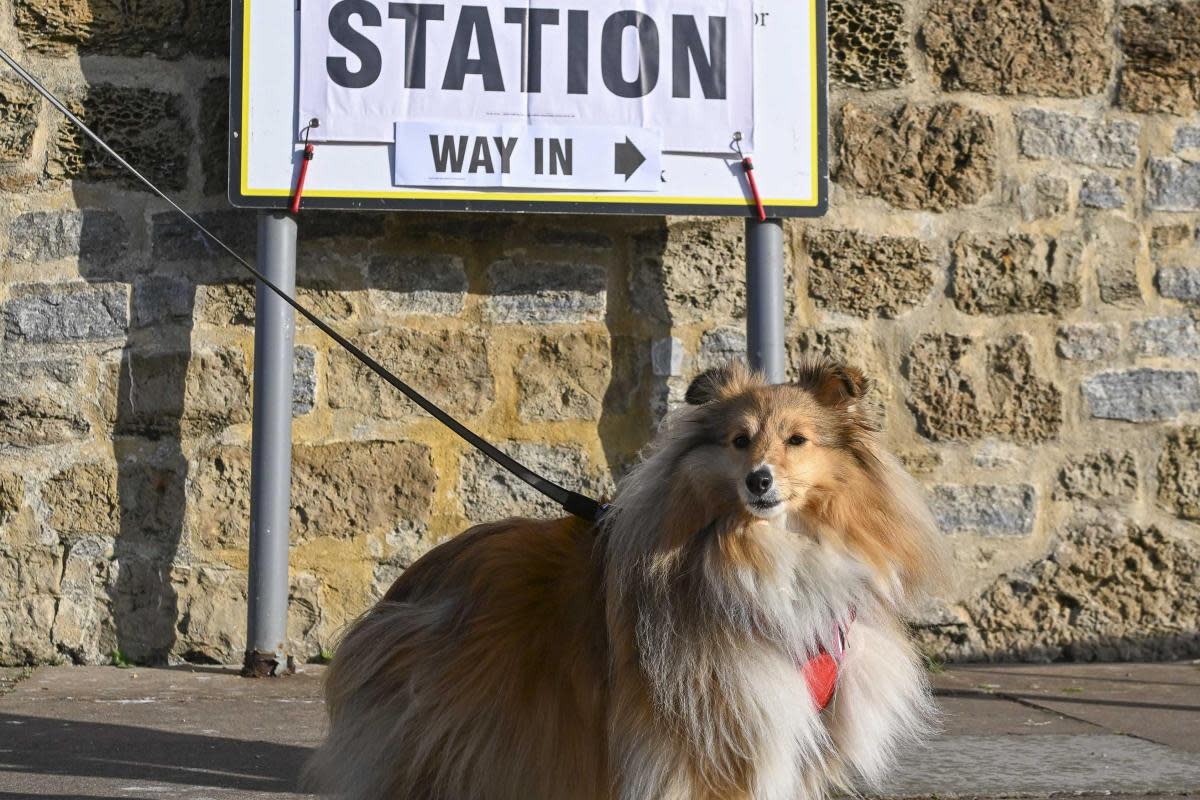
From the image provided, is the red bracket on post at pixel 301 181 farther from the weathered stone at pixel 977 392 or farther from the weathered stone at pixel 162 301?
the weathered stone at pixel 977 392

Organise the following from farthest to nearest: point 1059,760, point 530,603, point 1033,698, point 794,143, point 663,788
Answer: point 794,143
point 1033,698
point 1059,760
point 530,603
point 663,788

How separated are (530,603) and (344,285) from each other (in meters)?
2.76

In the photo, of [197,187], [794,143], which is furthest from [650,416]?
[197,187]

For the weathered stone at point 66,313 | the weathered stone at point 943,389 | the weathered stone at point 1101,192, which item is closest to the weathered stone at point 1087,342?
the weathered stone at point 943,389

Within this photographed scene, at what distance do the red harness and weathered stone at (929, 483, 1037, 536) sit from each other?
113 inches

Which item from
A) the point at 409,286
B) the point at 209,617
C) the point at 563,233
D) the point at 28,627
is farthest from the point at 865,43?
the point at 28,627

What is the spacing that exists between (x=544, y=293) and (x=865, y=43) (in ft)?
5.88

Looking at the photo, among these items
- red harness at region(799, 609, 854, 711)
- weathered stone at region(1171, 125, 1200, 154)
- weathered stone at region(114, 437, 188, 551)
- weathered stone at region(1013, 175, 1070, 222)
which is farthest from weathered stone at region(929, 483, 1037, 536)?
weathered stone at region(114, 437, 188, 551)

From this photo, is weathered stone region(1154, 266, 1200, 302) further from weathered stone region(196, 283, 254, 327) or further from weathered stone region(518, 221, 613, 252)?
weathered stone region(196, 283, 254, 327)

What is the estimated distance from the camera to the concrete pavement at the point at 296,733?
3986mm

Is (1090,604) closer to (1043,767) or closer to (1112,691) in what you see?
(1112,691)

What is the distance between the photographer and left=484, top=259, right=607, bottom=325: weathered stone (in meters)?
5.85

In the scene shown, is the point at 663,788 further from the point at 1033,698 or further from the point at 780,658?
the point at 1033,698

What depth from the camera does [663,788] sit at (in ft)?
10.0
